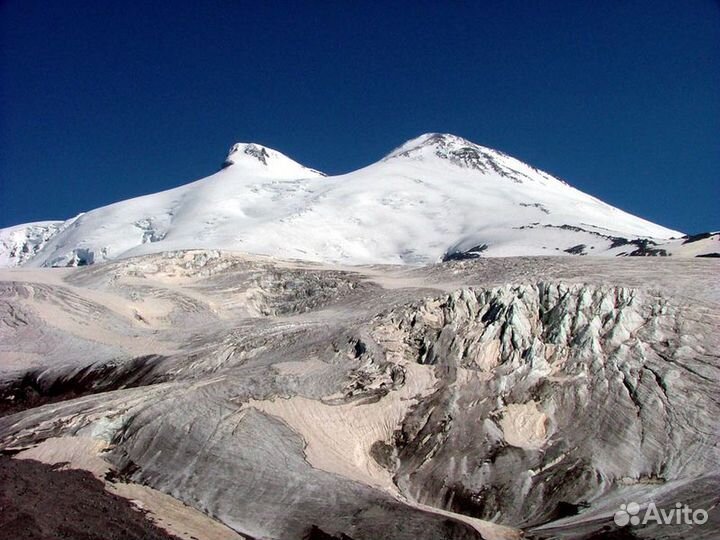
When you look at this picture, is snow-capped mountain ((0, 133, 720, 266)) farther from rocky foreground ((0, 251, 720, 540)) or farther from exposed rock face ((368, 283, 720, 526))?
exposed rock face ((368, 283, 720, 526))

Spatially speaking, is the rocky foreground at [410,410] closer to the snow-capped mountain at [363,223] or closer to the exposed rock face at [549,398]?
the exposed rock face at [549,398]

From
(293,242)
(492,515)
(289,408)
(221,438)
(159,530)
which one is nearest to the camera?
(159,530)

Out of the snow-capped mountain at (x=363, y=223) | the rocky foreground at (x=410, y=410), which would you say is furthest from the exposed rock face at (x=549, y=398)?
the snow-capped mountain at (x=363, y=223)

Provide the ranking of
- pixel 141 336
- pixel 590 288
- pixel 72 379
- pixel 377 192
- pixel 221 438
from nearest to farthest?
pixel 221 438 → pixel 590 288 → pixel 72 379 → pixel 141 336 → pixel 377 192

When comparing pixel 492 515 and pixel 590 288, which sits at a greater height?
pixel 590 288

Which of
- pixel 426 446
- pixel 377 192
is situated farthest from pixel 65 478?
pixel 377 192

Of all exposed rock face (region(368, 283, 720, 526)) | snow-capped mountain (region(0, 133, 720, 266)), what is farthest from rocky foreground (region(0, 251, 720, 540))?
snow-capped mountain (region(0, 133, 720, 266))

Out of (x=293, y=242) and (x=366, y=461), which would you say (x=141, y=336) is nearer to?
(x=366, y=461)
